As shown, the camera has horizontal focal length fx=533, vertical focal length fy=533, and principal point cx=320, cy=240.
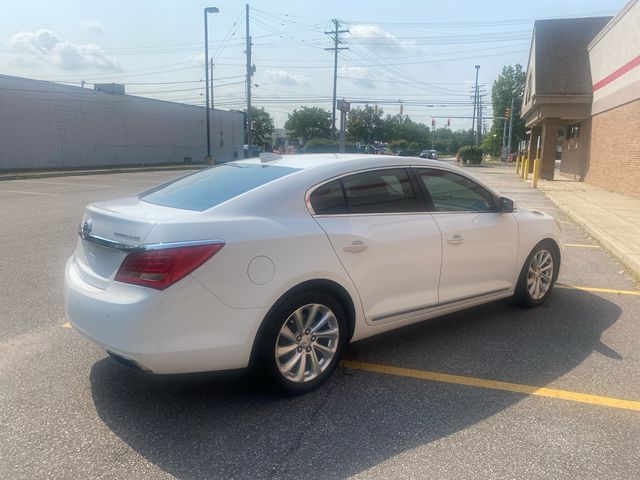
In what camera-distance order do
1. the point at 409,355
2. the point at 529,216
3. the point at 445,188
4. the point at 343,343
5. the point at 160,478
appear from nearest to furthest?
1. the point at 160,478
2. the point at 343,343
3. the point at 409,355
4. the point at 445,188
5. the point at 529,216

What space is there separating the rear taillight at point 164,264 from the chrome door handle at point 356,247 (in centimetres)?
97

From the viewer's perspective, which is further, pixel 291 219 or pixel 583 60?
pixel 583 60

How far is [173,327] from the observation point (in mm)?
3014

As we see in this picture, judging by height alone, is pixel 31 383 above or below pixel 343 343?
below

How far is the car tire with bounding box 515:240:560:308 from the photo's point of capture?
523cm

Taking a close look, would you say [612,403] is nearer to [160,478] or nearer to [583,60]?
[160,478]

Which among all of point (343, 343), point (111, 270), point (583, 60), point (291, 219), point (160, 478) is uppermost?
point (583, 60)

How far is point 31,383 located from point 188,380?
3.55 ft

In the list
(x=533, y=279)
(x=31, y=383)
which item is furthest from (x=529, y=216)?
(x=31, y=383)

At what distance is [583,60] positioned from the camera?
2616 cm

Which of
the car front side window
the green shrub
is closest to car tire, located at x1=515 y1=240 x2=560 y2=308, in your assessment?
the car front side window

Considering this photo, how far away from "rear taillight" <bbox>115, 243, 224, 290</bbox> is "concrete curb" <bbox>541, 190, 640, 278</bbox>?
6.17 meters

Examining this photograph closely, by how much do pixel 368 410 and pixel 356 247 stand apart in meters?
1.09

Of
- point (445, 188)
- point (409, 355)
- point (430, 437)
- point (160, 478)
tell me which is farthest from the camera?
point (445, 188)
